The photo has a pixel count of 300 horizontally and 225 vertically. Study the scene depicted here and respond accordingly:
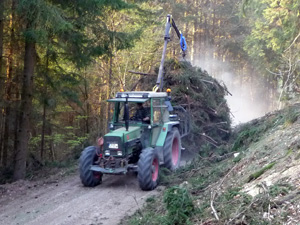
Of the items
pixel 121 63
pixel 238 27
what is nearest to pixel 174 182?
pixel 121 63

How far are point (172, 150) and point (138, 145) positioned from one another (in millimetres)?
1949

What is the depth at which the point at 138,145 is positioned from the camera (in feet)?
32.0

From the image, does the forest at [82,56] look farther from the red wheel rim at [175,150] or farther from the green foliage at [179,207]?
the green foliage at [179,207]

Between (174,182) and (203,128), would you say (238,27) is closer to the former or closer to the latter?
(203,128)

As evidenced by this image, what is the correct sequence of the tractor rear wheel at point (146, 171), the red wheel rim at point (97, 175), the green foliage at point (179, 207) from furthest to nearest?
1. the red wheel rim at point (97, 175)
2. the tractor rear wheel at point (146, 171)
3. the green foliage at point (179, 207)

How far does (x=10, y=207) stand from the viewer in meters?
8.41

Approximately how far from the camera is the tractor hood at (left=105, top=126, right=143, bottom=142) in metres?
9.06

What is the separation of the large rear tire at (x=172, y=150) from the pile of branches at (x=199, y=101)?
175 cm

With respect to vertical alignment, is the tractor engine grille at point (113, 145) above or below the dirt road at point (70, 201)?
above

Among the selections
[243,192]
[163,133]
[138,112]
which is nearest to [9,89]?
[138,112]

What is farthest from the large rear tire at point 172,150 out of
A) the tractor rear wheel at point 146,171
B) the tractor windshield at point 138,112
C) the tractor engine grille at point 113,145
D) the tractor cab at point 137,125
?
the tractor engine grille at point 113,145

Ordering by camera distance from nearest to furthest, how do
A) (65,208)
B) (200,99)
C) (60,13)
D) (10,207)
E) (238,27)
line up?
(65,208) < (10,207) < (60,13) < (200,99) < (238,27)

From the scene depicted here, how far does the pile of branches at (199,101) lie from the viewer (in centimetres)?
1346

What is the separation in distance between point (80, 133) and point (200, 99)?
9.53 metres
